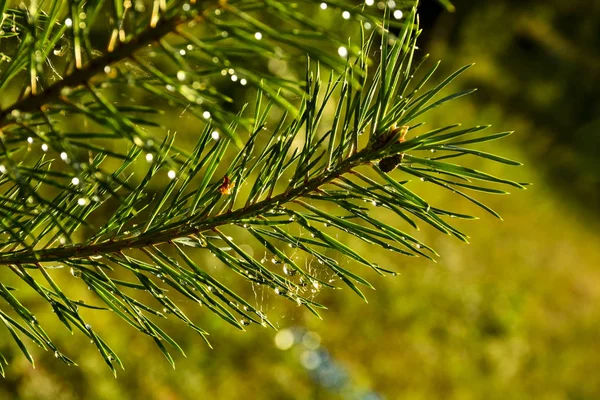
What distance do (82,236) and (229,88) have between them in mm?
626

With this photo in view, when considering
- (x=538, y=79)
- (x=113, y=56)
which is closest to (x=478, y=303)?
(x=538, y=79)

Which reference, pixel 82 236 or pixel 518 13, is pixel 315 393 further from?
pixel 518 13

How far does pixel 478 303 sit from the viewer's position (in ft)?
7.45

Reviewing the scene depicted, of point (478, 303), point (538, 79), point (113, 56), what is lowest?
point (113, 56)

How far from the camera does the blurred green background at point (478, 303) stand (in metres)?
1.51

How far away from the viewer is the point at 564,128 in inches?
144

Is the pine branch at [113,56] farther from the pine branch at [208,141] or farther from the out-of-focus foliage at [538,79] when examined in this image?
the out-of-focus foliage at [538,79]

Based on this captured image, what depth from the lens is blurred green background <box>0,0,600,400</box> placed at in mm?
1510

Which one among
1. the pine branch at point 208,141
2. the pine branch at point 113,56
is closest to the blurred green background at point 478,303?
the pine branch at point 208,141

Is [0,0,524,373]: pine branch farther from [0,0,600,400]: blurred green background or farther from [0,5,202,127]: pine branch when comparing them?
[0,0,600,400]: blurred green background

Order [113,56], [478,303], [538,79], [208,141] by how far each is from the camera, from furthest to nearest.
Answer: [538,79] → [478,303] → [208,141] → [113,56]

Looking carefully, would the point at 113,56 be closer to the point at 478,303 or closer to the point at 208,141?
the point at 208,141

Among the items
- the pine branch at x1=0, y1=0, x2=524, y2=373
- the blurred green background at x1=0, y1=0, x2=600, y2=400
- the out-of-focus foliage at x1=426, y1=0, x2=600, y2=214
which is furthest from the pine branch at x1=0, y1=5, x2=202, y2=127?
the out-of-focus foliage at x1=426, y1=0, x2=600, y2=214

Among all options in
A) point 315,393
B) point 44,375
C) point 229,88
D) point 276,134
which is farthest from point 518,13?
Result: point 276,134
